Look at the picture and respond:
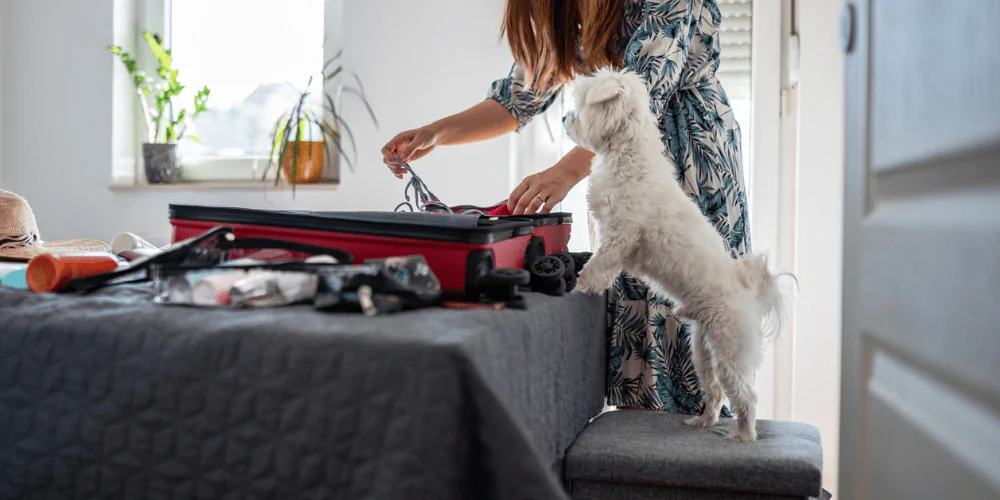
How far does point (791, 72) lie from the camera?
1.98 meters

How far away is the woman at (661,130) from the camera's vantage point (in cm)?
95

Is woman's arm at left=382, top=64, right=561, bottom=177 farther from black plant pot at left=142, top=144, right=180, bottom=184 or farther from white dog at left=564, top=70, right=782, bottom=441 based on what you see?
black plant pot at left=142, top=144, right=180, bottom=184

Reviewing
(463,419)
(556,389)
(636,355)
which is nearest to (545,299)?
(556,389)

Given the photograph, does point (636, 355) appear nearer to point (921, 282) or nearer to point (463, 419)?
point (921, 282)

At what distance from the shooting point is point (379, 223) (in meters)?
0.66

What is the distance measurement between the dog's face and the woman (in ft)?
0.32

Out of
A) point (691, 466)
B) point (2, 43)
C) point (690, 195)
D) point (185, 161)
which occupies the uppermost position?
point (2, 43)

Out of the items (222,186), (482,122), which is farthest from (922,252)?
(222,186)

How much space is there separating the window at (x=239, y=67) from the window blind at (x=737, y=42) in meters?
1.34

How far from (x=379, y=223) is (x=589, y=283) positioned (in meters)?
0.25

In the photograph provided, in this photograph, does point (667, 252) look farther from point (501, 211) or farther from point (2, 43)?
point (2, 43)

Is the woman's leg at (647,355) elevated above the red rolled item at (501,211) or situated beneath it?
situated beneath

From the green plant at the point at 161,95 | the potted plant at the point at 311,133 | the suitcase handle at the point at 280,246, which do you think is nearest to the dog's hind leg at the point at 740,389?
the suitcase handle at the point at 280,246

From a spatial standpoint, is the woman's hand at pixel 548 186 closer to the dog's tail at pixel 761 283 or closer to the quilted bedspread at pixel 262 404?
the dog's tail at pixel 761 283
